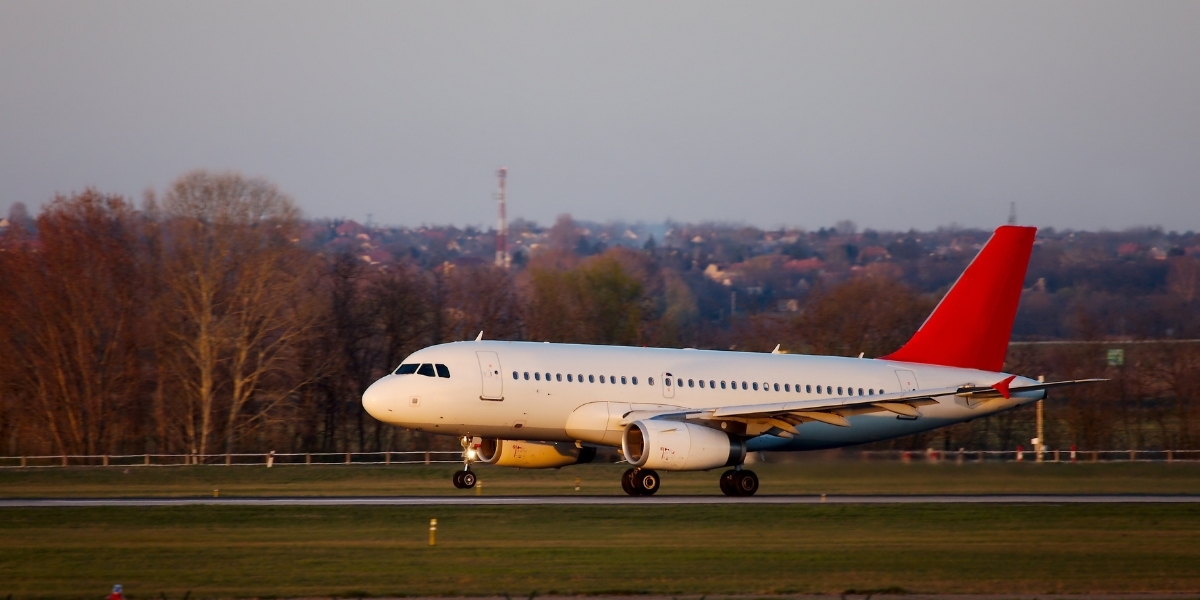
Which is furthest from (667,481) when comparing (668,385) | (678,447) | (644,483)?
(678,447)

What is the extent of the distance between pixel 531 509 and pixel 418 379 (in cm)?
624

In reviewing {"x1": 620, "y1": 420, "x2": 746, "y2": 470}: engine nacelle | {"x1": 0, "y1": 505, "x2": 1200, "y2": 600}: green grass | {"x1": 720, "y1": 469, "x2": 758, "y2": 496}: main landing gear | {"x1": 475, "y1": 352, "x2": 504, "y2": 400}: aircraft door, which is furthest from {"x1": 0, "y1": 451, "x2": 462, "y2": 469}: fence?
{"x1": 0, "y1": 505, "x2": 1200, "y2": 600}: green grass

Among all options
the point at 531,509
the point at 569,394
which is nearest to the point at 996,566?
the point at 531,509

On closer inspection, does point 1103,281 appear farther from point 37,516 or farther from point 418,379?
point 37,516

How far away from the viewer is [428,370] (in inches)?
1286

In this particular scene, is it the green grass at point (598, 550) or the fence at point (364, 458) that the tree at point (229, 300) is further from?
the green grass at point (598, 550)

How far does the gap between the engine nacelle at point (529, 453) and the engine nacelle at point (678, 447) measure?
117 inches

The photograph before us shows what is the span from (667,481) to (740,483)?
608 centimetres

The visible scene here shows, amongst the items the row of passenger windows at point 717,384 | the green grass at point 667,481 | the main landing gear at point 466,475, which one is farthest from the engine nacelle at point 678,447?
the main landing gear at point 466,475

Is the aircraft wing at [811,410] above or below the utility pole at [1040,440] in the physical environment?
above

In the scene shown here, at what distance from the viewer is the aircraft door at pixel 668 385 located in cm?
3391

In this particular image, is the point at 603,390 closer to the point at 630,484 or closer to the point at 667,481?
the point at 630,484

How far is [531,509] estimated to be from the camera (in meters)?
27.6

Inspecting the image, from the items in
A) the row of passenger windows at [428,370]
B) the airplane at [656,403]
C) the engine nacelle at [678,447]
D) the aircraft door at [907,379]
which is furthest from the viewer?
the aircraft door at [907,379]
